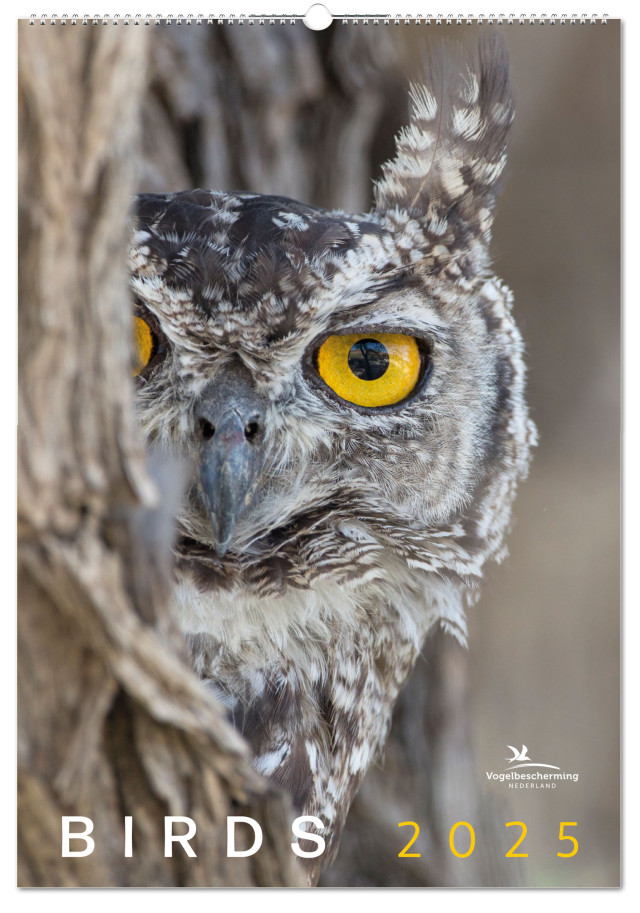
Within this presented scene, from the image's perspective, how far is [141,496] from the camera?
31.8 inches

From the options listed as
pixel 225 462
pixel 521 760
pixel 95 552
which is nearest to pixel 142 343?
pixel 225 462

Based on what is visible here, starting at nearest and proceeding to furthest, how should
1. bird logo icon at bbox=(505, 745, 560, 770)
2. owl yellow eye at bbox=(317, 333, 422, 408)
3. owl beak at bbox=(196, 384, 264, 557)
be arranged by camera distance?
owl beak at bbox=(196, 384, 264, 557)
owl yellow eye at bbox=(317, 333, 422, 408)
bird logo icon at bbox=(505, 745, 560, 770)

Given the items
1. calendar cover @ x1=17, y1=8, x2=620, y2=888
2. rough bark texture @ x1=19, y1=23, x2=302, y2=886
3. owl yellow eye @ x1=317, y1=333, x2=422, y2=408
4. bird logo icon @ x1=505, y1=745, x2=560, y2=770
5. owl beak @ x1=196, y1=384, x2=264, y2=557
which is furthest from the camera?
bird logo icon @ x1=505, y1=745, x2=560, y2=770

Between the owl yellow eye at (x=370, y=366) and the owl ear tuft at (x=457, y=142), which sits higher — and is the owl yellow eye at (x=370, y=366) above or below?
below

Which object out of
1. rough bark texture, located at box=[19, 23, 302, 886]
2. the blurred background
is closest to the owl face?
the blurred background

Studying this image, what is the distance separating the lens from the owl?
1.14 metres

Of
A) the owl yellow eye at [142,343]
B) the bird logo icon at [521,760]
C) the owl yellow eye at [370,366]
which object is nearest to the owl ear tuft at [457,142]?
the owl yellow eye at [370,366]

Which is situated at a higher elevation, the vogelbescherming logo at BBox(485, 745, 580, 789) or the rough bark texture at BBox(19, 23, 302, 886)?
the rough bark texture at BBox(19, 23, 302, 886)

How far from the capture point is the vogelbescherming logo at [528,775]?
1.31 m

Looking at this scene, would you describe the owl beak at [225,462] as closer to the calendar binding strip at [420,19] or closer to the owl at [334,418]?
the owl at [334,418]

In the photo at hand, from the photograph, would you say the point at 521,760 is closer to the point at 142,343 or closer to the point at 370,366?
the point at 370,366

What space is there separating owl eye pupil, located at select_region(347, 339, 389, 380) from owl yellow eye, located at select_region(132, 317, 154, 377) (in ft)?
1.03

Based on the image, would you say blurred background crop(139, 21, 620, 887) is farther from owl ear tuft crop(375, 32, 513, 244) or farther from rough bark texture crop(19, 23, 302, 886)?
rough bark texture crop(19, 23, 302, 886)

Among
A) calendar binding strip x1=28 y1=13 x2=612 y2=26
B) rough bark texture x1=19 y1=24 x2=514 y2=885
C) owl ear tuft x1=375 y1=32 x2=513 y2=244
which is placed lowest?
rough bark texture x1=19 y1=24 x2=514 y2=885
